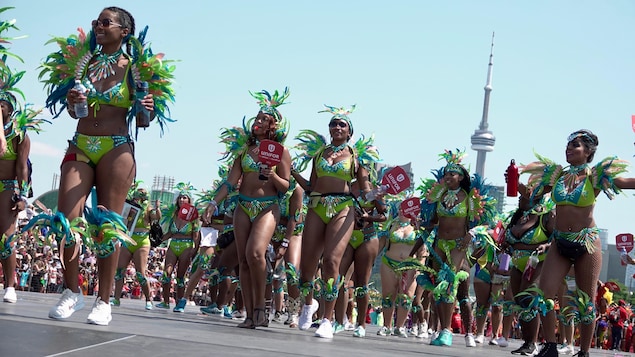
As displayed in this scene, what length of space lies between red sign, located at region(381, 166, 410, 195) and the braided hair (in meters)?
3.77

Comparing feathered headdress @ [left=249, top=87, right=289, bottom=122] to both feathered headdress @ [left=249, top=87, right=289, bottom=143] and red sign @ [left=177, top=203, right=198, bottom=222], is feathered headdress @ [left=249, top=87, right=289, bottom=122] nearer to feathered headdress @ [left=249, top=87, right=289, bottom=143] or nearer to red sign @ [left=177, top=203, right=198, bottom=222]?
feathered headdress @ [left=249, top=87, right=289, bottom=143]

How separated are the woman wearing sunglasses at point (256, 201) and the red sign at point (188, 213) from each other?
14.4 ft

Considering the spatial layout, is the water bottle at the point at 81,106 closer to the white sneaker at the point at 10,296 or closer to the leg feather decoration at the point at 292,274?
the white sneaker at the point at 10,296

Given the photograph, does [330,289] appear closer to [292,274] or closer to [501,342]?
[292,274]

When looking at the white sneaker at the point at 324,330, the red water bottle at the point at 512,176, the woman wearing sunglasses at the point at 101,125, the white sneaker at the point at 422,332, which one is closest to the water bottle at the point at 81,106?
the woman wearing sunglasses at the point at 101,125

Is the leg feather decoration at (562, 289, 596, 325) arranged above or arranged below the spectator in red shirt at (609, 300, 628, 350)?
above

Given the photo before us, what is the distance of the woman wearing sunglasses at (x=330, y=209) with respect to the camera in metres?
9.85

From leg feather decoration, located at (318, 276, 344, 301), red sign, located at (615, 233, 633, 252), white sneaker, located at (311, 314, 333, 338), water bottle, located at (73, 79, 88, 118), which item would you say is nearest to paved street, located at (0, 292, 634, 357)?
white sneaker, located at (311, 314, 333, 338)

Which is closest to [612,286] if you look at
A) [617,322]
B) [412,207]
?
[617,322]

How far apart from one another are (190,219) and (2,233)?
5.05 m

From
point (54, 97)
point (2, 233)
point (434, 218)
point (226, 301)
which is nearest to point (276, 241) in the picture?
point (226, 301)

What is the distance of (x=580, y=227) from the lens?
29.5ft

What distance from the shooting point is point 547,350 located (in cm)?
873

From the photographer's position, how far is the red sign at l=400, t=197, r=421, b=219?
39.8 ft
